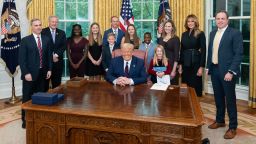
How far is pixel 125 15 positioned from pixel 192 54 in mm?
1933

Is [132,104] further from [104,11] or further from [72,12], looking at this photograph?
[72,12]

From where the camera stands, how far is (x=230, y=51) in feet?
13.4

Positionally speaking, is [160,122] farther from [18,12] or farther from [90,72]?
[18,12]

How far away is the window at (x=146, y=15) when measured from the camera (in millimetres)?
7289

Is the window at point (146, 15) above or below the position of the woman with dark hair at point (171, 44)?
above

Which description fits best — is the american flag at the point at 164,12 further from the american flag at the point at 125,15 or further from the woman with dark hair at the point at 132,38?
the woman with dark hair at the point at 132,38

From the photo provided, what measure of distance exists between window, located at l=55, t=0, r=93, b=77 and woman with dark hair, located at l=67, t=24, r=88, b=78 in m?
1.50

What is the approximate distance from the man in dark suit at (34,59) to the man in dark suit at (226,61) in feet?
7.86

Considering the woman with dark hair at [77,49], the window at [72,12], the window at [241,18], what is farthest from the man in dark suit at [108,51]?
the window at [241,18]

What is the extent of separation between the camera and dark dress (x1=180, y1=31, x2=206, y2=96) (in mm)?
5488

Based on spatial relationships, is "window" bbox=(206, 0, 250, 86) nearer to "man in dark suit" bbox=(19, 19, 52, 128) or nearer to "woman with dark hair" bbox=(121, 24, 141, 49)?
"woman with dark hair" bbox=(121, 24, 141, 49)

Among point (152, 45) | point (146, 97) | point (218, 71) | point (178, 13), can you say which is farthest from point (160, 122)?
point (178, 13)

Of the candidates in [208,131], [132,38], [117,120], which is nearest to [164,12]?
[132,38]

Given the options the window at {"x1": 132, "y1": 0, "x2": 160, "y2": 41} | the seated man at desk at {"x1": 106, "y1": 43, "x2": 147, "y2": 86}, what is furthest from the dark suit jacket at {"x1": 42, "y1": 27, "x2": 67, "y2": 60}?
the window at {"x1": 132, "y1": 0, "x2": 160, "y2": 41}
